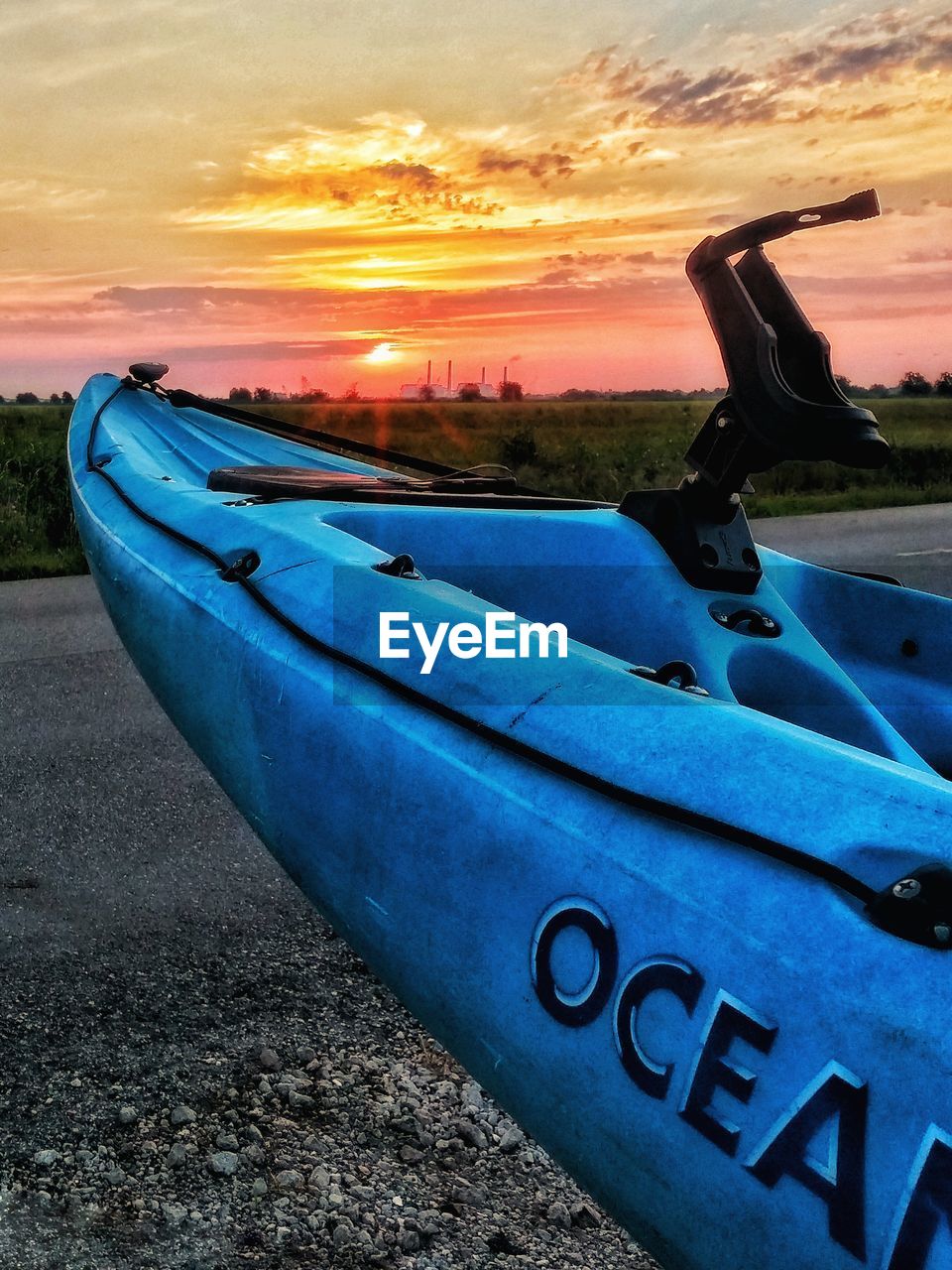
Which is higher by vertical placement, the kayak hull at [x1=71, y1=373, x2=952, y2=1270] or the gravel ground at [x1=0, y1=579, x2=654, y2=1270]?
the kayak hull at [x1=71, y1=373, x2=952, y2=1270]

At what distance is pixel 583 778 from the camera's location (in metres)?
1.31

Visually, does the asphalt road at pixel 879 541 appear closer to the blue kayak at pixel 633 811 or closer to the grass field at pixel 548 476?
the grass field at pixel 548 476

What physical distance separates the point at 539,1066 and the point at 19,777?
8.37 feet

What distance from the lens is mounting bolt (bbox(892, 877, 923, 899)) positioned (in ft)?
3.38

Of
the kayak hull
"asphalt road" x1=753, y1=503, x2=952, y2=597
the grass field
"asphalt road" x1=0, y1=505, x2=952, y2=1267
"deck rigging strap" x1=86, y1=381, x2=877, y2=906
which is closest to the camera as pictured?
the kayak hull

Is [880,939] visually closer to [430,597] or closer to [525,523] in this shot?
[430,597]

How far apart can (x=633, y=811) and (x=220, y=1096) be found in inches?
42.4

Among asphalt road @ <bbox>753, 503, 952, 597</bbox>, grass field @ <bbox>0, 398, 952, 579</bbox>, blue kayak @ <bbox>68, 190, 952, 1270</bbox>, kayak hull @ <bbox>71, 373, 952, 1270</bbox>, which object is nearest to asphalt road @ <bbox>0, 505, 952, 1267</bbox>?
blue kayak @ <bbox>68, 190, 952, 1270</bbox>

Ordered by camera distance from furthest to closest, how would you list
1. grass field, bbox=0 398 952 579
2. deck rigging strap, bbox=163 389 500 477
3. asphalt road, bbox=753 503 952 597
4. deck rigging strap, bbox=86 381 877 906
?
grass field, bbox=0 398 952 579 < asphalt road, bbox=753 503 952 597 < deck rigging strap, bbox=163 389 500 477 < deck rigging strap, bbox=86 381 877 906

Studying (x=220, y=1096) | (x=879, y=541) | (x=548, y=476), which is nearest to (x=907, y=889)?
(x=220, y=1096)

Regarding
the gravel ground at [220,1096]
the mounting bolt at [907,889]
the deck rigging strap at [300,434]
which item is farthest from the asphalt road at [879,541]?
the mounting bolt at [907,889]

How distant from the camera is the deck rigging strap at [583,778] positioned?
1096mm

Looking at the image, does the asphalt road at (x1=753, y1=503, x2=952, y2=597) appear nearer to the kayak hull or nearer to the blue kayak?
the blue kayak

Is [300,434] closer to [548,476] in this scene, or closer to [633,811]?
[633,811]
